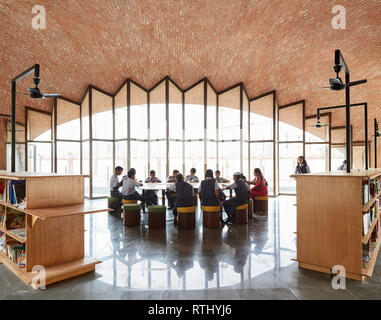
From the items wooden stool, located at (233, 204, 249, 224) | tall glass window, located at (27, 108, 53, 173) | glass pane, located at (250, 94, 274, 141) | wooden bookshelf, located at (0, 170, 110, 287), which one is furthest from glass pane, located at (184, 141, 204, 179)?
wooden bookshelf, located at (0, 170, 110, 287)

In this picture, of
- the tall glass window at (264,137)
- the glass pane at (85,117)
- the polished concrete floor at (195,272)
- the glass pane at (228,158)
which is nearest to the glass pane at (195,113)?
the glass pane at (228,158)

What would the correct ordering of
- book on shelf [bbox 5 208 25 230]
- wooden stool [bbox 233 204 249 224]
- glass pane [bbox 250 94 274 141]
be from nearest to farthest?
book on shelf [bbox 5 208 25 230] < wooden stool [bbox 233 204 249 224] < glass pane [bbox 250 94 274 141]

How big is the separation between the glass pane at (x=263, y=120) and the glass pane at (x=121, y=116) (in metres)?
5.41

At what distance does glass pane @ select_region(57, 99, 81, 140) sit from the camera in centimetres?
1004

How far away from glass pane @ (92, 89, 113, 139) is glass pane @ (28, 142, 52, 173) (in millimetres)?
1994

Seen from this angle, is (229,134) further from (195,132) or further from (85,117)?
(85,117)

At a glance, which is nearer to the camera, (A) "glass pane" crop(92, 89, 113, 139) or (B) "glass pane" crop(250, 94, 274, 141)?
(A) "glass pane" crop(92, 89, 113, 139)

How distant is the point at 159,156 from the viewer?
10.3 metres

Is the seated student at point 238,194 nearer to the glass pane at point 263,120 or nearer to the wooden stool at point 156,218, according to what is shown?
the wooden stool at point 156,218

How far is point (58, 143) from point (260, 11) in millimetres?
8704

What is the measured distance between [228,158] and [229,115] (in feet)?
6.05

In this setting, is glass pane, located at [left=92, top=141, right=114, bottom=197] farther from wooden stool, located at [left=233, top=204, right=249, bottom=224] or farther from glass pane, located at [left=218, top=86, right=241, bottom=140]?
wooden stool, located at [left=233, top=204, right=249, bottom=224]

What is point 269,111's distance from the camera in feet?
34.9

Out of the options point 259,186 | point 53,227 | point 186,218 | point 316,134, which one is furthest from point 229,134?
point 53,227
